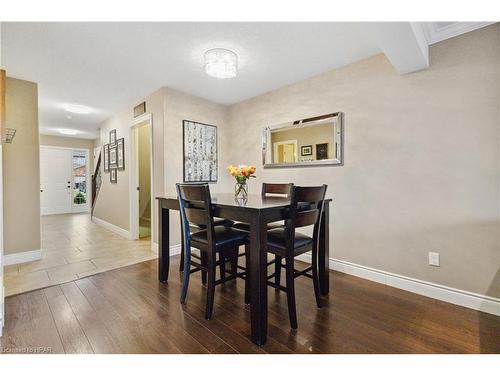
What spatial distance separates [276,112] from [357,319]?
2583mm

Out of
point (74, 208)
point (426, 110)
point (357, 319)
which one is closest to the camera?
→ point (357, 319)

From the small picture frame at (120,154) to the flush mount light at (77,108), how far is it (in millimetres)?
728

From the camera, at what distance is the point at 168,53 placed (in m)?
2.39

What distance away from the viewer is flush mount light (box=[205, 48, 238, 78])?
7.48ft

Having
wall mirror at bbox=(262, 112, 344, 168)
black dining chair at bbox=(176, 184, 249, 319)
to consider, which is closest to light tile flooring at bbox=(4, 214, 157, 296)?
black dining chair at bbox=(176, 184, 249, 319)

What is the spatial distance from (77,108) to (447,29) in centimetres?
520

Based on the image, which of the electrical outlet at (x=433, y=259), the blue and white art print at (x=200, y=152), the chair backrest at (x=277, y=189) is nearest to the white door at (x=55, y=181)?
the blue and white art print at (x=200, y=152)

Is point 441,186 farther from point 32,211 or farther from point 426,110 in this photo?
point 32,211

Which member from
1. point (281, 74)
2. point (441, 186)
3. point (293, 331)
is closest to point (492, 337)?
point (441, 186)

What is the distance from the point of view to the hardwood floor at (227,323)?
4.88 feet

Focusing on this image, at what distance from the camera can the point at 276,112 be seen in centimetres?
335

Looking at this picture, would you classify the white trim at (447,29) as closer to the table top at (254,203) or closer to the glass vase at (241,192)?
the table top at (254,203)

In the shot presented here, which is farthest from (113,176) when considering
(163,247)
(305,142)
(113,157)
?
(305,142)

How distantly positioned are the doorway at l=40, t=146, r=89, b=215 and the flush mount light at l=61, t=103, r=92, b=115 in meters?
3.48
